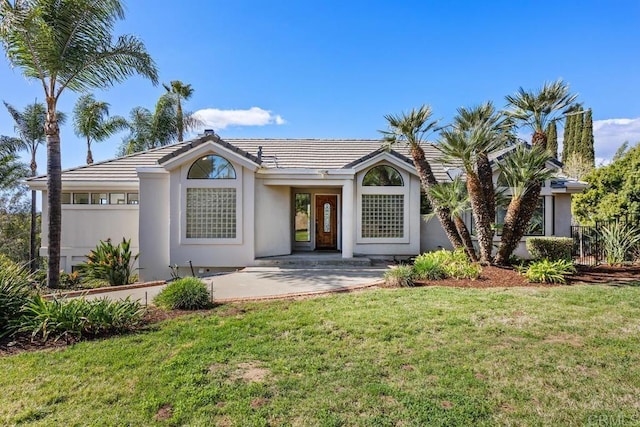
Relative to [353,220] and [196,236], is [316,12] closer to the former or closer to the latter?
[353,220]

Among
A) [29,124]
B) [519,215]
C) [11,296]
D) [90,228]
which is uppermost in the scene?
[29,124]

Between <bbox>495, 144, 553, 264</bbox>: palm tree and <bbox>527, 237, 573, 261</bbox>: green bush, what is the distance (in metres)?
2.39

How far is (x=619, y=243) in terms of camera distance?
12.0m

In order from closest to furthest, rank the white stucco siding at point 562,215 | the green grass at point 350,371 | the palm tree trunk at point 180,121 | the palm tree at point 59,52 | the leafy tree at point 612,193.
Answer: the green grass at point 350,371 → the palm tree at point 59,52 → the leafy tree at point 612,193 → the white stucco siding at point 562,215 → the palm tree trunk at point 180,121

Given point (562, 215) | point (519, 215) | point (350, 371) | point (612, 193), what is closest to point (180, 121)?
point (519, 215)

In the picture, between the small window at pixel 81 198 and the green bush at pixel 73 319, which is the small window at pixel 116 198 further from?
the green bush at pixel 73 319

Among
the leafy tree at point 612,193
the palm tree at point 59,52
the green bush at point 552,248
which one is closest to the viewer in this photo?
the palm tree at point 59,52

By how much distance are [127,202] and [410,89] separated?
15.0 metres

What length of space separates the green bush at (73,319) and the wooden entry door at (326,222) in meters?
11.4

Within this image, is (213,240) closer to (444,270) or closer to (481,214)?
(444,270)

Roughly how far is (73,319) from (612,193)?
1979 centimetres

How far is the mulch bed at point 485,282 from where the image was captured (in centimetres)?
551

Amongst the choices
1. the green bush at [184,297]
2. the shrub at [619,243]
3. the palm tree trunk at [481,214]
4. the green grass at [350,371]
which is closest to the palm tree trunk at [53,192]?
the green bush at [184,297]

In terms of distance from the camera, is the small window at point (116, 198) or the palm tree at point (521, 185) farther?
the small window at point (116, 198)
